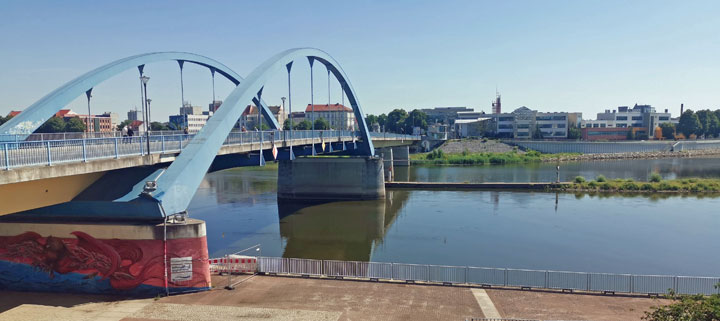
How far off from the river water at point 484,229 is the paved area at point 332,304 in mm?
8189

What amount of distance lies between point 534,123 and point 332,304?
116 m

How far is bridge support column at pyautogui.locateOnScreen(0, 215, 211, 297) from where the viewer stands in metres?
16.0

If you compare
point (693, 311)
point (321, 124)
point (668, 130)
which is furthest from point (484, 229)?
point (668, 130)

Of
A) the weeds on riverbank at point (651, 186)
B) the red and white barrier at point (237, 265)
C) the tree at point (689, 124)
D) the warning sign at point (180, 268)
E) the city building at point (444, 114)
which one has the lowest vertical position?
the weeds on riverbank at point (651, 186)

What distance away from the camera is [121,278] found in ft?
53.0

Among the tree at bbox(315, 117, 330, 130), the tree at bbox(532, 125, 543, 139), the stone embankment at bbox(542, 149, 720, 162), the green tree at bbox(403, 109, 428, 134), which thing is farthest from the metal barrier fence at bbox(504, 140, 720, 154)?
the tree at bbox(315, 117, 330, 130)

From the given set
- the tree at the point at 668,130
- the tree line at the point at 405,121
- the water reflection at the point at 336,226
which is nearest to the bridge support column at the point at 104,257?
the water reflection at the point at 336,226

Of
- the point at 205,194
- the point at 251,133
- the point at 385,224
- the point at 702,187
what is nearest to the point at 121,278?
the point at 251,133

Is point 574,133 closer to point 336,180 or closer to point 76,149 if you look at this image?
point 336,180

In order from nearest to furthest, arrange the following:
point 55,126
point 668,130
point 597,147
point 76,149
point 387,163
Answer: point 76,149
point 387,163
point 55,126
point 597,147
point 668,130

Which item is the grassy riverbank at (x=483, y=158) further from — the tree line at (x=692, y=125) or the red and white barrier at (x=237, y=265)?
the red and white barrier at (x=237, y=265)

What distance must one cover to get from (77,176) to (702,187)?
175ft

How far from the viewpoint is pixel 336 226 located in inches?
1377

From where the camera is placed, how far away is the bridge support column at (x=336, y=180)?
153 feet
